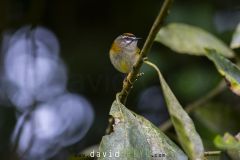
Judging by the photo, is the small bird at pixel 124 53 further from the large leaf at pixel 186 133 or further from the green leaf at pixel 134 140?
the large leaf at pixel 186 133

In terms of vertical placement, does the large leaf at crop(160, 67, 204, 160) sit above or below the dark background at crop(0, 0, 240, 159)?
above

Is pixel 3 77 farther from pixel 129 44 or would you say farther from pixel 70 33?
pixel 129 44

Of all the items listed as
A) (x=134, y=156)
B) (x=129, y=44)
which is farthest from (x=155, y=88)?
(x=134, y=156)

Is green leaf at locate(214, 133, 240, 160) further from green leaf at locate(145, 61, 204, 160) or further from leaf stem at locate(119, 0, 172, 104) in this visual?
leaf stem at locate(119, 0, 172, 104)

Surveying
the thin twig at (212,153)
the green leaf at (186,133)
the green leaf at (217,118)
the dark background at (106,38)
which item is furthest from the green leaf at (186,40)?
the dark background at (106,38)

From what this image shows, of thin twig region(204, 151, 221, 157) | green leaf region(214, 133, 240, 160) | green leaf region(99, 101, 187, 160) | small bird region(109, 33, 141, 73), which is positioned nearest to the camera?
green leaf region(214, 133, 240, 160)

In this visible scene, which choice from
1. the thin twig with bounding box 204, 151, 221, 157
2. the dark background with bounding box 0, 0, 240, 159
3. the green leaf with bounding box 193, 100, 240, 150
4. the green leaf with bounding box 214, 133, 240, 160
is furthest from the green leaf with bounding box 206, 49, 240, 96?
the dark background with bounding box 0, 0, 240, 159
